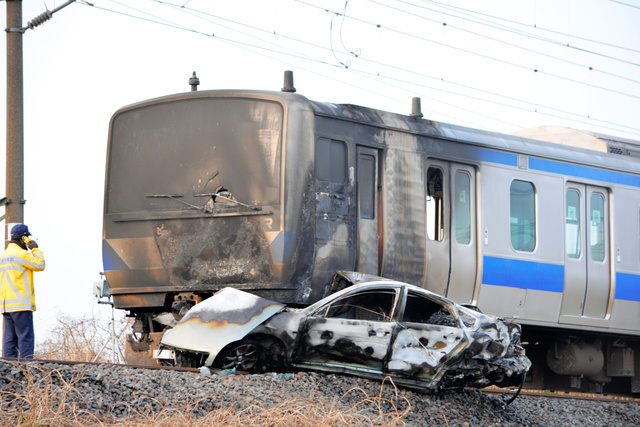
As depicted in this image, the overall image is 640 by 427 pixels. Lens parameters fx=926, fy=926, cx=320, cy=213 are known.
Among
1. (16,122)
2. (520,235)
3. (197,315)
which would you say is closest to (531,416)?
(520,235)

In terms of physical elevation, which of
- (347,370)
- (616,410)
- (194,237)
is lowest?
(616,410)

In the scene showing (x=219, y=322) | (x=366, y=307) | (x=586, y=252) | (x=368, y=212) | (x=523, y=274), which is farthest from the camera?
(x=586, y=252)

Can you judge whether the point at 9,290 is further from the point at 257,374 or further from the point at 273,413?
the point at 273,413

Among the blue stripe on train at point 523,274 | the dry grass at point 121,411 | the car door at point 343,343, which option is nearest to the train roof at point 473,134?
the blue stripe on train at point 523,274

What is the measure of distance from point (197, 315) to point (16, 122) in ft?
17.0

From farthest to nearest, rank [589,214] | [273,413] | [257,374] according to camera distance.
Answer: [589,214], [257,374], [273,413]

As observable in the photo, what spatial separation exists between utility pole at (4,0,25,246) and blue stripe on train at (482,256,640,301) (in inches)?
252

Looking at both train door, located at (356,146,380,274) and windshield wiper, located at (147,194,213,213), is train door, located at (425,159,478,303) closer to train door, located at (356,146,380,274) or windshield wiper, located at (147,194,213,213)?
train door, located at (356,146,380,274)

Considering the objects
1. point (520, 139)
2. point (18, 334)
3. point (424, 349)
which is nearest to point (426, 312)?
point (424, 349)

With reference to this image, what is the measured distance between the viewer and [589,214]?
13641 mm

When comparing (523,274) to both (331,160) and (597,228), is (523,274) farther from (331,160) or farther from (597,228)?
(331,160)

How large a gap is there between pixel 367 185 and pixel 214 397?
4061mm

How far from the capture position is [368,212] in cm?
1102

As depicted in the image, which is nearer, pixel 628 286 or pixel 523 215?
pixel 523 215
